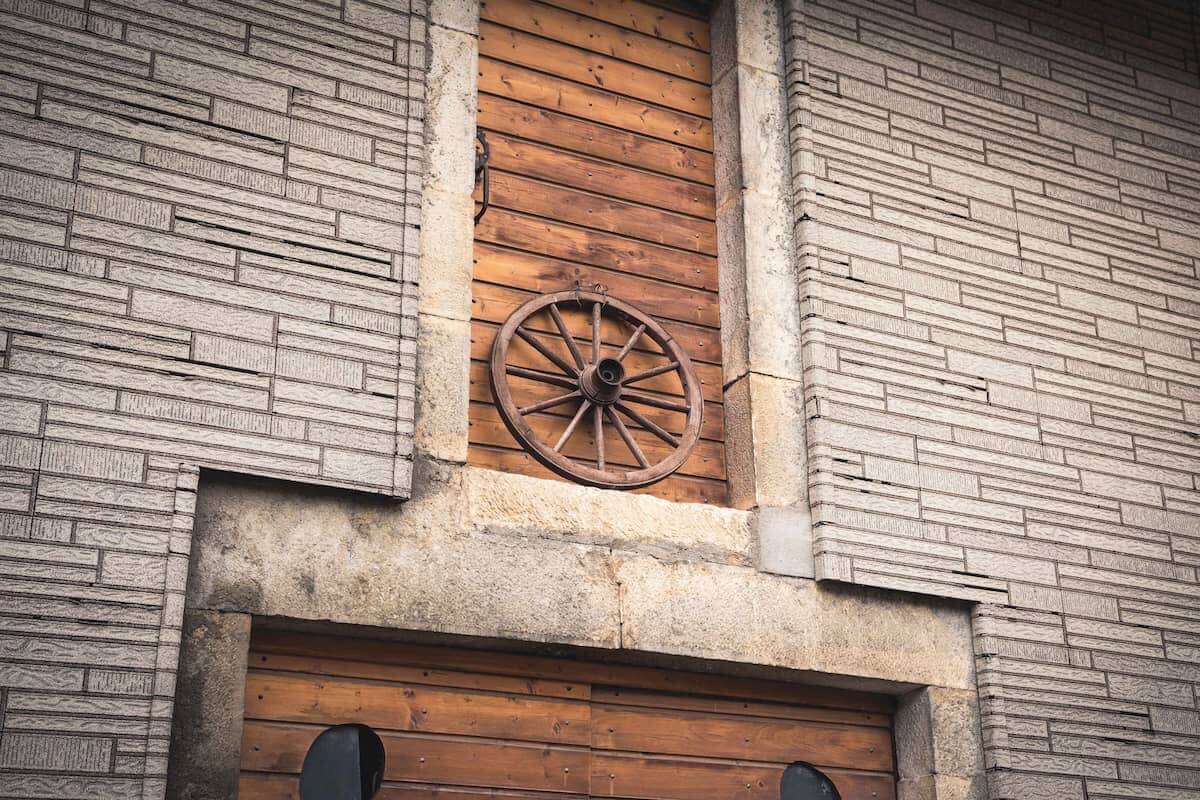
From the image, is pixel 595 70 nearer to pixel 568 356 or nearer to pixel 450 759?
pixel 568 356

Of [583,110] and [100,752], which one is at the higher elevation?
[583,110]

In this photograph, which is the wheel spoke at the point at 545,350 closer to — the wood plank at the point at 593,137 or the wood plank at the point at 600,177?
the wood plank at the point at 600,177

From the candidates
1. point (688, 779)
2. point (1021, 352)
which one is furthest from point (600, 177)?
point (688, 779)

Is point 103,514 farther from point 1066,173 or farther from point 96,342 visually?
point 1066,173

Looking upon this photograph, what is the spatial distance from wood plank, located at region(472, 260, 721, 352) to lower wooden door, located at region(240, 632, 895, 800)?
118cm

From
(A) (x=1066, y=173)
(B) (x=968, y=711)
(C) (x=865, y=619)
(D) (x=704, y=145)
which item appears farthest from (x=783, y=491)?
(A) (x=1066, y=173)

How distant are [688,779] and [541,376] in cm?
139

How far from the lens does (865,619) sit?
5035 millimetres

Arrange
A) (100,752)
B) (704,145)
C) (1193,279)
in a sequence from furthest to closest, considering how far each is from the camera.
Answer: (1193,279) → (704,145) → (100,752)

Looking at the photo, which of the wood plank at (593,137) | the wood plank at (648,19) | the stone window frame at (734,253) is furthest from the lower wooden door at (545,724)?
the wood plank at (648,19)

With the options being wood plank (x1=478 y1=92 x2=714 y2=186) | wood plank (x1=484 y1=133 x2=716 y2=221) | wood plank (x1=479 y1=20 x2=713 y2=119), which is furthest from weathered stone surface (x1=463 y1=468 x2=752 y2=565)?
wood plank (x1=479 y1=20 x2=713 y2=119)

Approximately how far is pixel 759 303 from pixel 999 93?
60.8 inches

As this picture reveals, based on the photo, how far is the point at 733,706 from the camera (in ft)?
16.3

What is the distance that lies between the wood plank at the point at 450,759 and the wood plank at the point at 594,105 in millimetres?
2157
